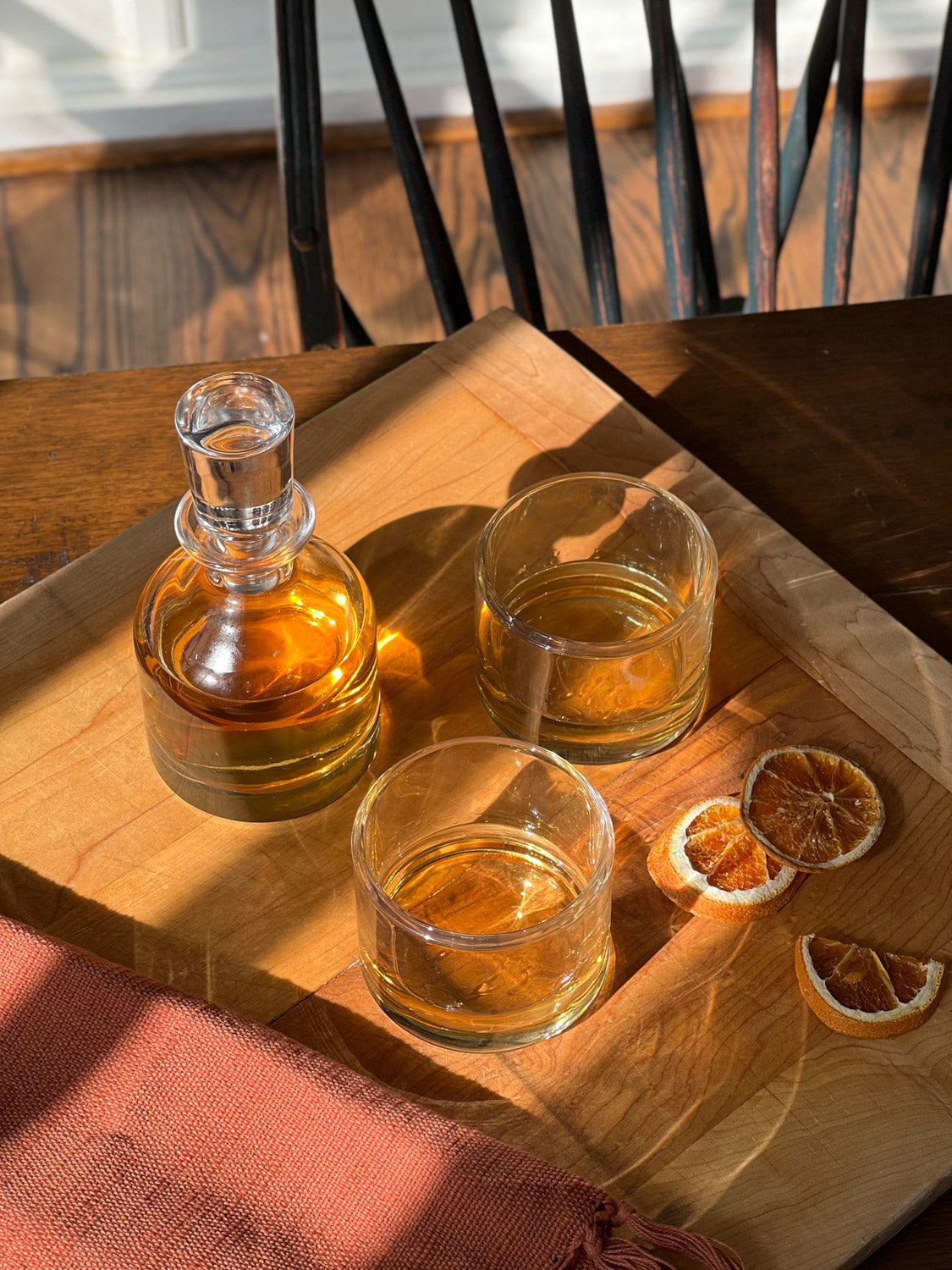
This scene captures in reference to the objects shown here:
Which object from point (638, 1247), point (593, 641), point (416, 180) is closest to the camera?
point (638, 1247)

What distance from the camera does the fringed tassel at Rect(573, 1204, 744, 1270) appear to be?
54cm

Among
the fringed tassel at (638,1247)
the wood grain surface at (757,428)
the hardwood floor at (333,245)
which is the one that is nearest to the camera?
the fringed tassel at (638,1247)

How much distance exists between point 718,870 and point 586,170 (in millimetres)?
600

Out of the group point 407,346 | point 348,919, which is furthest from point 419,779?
point 407,346

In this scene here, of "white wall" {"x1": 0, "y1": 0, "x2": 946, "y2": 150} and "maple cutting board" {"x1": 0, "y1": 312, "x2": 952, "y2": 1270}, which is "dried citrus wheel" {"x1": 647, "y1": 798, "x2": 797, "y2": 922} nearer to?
"maple cutting board" {"x1": 0, "y1": 312, "x2": 952, "y2": 1270}

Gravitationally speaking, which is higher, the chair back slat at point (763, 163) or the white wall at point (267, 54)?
the chair back slat at point (763, 163)

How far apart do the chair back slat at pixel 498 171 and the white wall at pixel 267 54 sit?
1.01m

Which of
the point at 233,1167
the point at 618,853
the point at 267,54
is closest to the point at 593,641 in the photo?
the point at 618,853

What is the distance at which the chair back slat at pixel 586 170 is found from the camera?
1.01m

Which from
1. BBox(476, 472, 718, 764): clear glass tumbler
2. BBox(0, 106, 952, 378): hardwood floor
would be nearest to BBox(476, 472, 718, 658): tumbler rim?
BBox(476, 472, 718, 764): clear glass tumbler

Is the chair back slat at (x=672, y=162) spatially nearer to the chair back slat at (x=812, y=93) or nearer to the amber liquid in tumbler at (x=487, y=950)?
the chair back slat at (x=812, y=93)

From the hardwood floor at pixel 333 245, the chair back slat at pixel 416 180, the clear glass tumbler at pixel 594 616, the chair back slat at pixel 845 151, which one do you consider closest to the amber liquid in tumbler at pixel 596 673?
the clear glass tumbler at pixel 594 616

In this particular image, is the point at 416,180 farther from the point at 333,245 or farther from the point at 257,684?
the point at 333,245

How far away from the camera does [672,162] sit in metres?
Answer: 1.06
